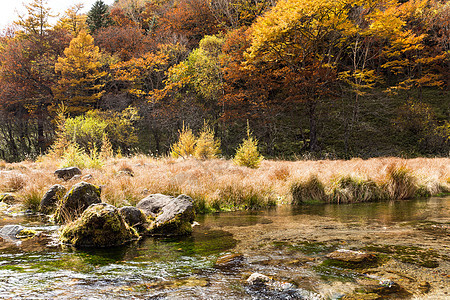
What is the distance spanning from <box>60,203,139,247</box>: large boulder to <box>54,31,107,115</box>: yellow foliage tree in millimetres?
26539

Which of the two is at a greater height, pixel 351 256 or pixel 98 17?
pixel 98 17

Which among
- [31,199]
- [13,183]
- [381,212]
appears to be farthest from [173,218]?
[13,183]

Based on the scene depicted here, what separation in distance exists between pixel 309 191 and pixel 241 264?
19.1 feet

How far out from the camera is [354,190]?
28.7 ft

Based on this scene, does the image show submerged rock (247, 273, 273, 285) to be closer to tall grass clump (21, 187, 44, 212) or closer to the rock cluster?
the rock cluster

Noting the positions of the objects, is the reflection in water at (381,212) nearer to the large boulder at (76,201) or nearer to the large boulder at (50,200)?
the large boulder at (76,201)

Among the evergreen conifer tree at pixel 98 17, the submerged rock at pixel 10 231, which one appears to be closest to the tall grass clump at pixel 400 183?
the submerged rock at pixel 10 231

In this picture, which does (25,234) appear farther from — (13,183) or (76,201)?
(13,183)

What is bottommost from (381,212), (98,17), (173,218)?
(381,212)

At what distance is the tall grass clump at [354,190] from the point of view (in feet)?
28.1

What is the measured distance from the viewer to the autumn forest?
21641 mm

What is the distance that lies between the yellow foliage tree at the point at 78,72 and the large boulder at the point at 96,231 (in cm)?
2654

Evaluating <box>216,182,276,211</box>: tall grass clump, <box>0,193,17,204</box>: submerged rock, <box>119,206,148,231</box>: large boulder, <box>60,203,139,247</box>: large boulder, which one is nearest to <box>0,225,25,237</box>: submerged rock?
<box>60,203,139,247</box>: large boulder

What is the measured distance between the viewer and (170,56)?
98.1 feet
